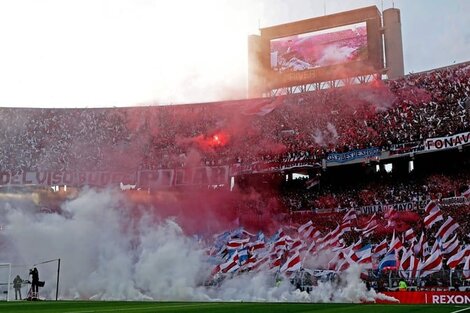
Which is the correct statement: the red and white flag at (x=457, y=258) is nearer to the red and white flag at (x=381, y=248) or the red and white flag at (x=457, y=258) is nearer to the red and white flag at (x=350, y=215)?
the red and white flag at (x=381, y=248)

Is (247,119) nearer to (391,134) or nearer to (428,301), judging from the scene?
(391,134)

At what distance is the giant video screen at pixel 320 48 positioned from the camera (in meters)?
37.3

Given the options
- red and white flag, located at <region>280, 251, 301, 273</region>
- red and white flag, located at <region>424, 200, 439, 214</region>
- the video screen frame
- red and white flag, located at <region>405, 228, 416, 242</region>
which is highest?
the video screen frame

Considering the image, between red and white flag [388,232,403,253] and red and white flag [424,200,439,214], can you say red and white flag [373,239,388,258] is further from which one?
red and white flag [424,200,439,214]

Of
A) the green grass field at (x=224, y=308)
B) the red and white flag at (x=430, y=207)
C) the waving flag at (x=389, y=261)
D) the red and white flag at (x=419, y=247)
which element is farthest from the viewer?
the red and white flag at (x=430, y=207)

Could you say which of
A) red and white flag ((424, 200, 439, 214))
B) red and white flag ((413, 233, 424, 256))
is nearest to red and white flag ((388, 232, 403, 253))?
red and white flag ((413, 233, 424, 256))

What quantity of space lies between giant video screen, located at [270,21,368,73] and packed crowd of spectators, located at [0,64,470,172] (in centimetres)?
482

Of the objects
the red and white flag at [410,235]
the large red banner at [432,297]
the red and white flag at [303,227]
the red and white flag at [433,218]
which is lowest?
the large red banner at [432,297]

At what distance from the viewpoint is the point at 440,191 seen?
2872 centimetres

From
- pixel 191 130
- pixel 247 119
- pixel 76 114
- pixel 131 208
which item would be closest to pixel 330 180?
pixel 247 119

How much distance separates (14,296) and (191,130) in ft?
50.1

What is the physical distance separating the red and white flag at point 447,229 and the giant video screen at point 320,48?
14.0 meters

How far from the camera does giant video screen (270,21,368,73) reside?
123ft

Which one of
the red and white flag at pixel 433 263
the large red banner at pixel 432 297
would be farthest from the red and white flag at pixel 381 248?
the large red banner at pixel 432 297
